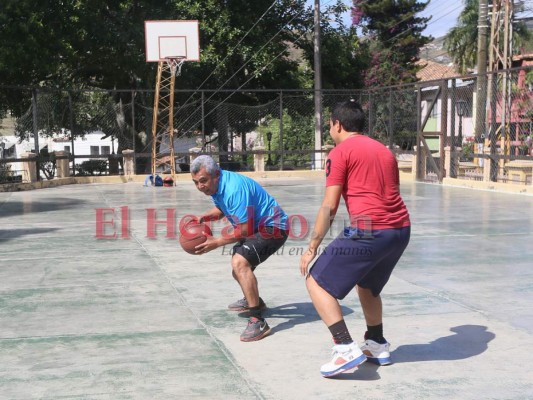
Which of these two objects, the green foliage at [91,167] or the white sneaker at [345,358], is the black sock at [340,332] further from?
the green foliage at [91,167]

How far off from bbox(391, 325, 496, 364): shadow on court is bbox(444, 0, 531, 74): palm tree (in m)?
48.0

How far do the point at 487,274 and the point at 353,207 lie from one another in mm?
3838

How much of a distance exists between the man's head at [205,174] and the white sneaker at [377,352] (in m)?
1.68

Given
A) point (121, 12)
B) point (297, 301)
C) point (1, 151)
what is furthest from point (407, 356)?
point (121, 12)

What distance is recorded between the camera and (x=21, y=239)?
1055 centimetres

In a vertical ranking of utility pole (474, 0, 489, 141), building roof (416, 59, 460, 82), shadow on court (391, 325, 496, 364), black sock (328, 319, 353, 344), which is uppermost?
building roof (416, 59, 460, 82)

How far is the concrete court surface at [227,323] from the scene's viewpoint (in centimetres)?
440

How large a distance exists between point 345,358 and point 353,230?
2.56 feet

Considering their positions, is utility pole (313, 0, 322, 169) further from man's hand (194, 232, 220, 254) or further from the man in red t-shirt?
the man in red t-shirt

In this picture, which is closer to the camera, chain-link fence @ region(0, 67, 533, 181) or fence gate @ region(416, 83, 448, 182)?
fence gate @ region(416, 83, 448, 182)

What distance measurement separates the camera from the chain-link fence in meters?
20.8

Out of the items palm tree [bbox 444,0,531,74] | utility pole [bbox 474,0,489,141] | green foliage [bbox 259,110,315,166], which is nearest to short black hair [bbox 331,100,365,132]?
utility pole [bbox 474,0,489,141]

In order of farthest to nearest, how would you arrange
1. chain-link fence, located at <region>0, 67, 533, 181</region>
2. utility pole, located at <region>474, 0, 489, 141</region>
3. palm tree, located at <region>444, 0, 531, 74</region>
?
palm tree, located at <region>444, 0, 531, 74</region>, chain-link fence, located at <region>0, 67, 533, 181</region>, utility pole, located at <region>474, 0, 489, 141</region>

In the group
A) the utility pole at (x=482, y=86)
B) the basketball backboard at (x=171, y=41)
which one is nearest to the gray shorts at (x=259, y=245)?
the utility pole at (x=482, y=86)
